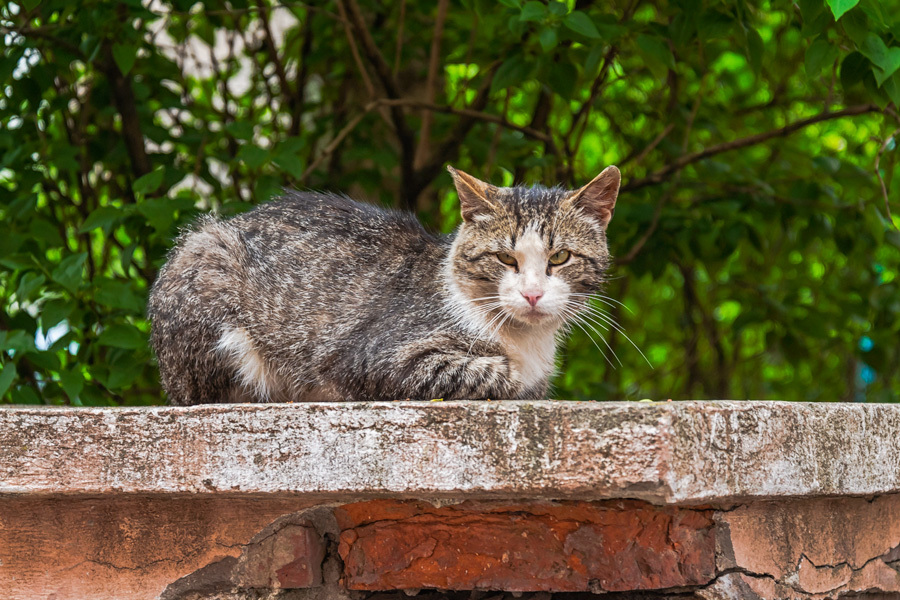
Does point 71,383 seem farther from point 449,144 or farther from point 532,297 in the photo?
point 449,144

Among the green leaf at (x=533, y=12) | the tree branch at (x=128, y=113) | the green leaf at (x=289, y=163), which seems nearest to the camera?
the green leaf at (x=533, y=12)

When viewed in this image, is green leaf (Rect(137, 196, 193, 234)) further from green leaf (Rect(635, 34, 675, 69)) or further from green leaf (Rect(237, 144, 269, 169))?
green leaf (Rect(635, 34, 675, 69))

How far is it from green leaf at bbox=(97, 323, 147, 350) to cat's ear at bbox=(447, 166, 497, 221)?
4.55 feet

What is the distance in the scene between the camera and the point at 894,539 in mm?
2652

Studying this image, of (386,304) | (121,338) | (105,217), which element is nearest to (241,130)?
(105,217)

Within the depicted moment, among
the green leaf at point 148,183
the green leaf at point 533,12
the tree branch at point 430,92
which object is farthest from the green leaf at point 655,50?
the green leaf at point 148,183

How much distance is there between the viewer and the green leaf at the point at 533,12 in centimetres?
300

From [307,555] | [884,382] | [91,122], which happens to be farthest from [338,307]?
[884,382]

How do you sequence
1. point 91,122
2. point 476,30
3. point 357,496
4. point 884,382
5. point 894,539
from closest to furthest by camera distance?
point 357,496 → point 894,539 → point 476,30 → point 91,122 → point 884,382

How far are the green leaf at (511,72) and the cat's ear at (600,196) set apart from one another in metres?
0.97

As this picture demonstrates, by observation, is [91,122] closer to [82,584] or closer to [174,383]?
[174,383]

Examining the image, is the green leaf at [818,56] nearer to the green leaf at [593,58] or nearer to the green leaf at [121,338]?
the green leaf at [593,58]

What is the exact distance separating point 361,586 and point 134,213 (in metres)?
2.02

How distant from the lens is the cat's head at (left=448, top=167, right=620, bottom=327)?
2670 millimetres
